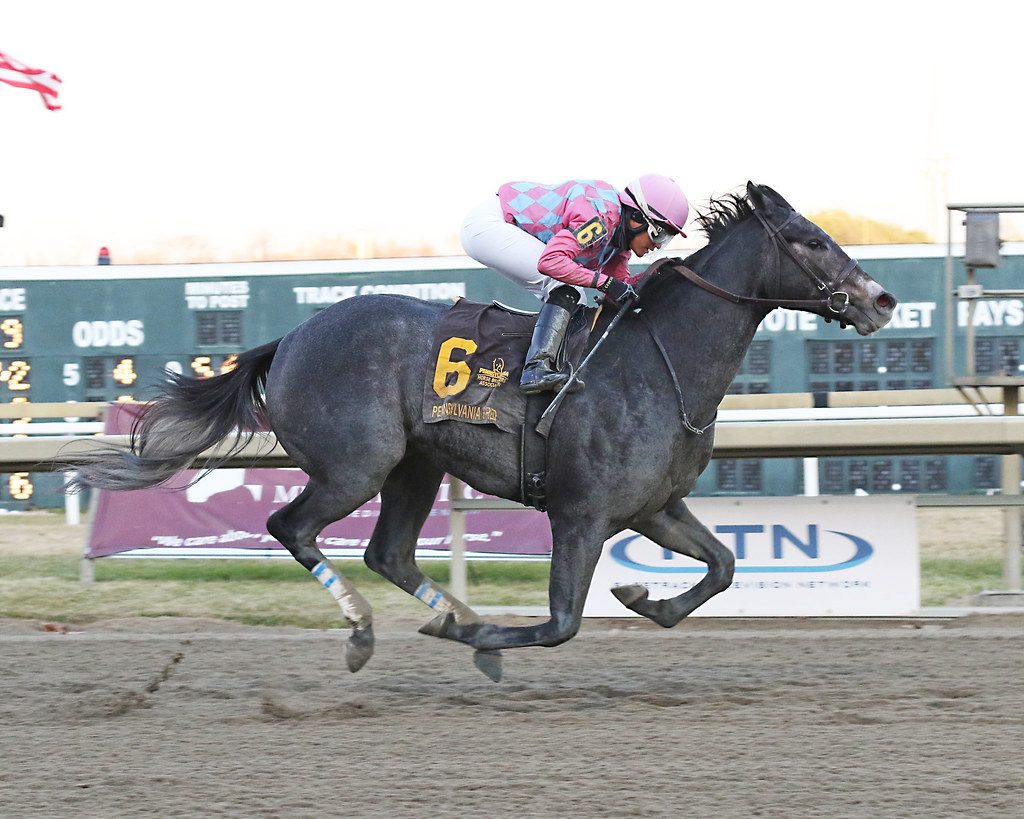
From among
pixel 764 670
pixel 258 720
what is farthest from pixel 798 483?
pixel 258 720

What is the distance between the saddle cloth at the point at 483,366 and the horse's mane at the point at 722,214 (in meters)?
0.56

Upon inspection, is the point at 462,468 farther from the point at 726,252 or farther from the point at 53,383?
the point at 53,383

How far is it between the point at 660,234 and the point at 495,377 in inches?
32.2

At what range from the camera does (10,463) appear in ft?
24.1

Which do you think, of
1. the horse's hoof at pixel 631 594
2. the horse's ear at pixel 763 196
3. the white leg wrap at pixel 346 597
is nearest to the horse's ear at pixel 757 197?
the horse's ear at pixel 763 196

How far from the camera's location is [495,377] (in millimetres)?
5066

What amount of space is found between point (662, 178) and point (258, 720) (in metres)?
2.42

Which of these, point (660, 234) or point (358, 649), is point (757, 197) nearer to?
point (660, 234)

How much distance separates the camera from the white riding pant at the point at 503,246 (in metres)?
5.19

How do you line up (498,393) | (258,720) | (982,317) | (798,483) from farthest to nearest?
(798,483)
(982,317)
(498,393)
(258,720)

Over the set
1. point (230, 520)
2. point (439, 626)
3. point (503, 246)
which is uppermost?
point (503, 246)

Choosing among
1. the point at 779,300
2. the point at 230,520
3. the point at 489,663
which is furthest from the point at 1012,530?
the point at 230,520

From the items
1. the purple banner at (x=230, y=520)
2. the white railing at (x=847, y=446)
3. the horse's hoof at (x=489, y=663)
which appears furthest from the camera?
the purple banner at (x=230, y=520)

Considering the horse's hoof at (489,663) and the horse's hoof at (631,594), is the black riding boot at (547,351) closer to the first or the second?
the horse's hoof at (631,594)
